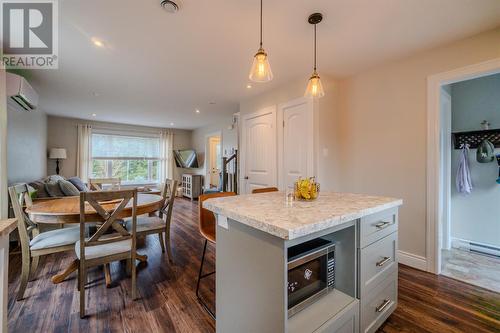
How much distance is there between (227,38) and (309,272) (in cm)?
212

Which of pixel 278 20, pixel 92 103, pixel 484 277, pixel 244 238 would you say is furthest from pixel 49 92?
pixel 484 277

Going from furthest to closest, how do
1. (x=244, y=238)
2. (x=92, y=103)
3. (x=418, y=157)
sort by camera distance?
(x=92, y=103), (x=418, y=157), (x=244, y=238)

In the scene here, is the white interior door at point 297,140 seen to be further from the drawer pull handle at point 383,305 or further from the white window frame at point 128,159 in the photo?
the white window frame at point 128,159

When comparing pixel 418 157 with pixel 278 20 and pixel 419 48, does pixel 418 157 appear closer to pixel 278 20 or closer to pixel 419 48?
pixel 419 48

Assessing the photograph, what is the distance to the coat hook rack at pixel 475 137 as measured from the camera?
2721 mm

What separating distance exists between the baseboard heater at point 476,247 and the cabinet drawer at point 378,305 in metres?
2.20

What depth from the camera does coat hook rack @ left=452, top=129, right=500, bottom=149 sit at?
2721 mm

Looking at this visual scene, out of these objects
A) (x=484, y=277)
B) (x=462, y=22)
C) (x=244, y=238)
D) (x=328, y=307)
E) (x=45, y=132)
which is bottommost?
(x=484, y=277)

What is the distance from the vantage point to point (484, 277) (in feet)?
7.14

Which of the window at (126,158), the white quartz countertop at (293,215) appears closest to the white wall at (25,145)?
the window at (126,158)

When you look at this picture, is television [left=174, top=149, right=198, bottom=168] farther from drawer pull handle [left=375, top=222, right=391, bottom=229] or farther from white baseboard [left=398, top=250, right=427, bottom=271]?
drawer pull handle [left=375, top=222, right=391, bottom=229]

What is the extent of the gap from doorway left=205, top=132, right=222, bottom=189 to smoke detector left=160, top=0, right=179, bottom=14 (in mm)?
4984

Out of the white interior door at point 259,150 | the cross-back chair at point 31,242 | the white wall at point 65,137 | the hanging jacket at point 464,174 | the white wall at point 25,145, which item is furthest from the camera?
the white wall at point 65,137

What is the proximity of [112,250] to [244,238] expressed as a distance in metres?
1.36
